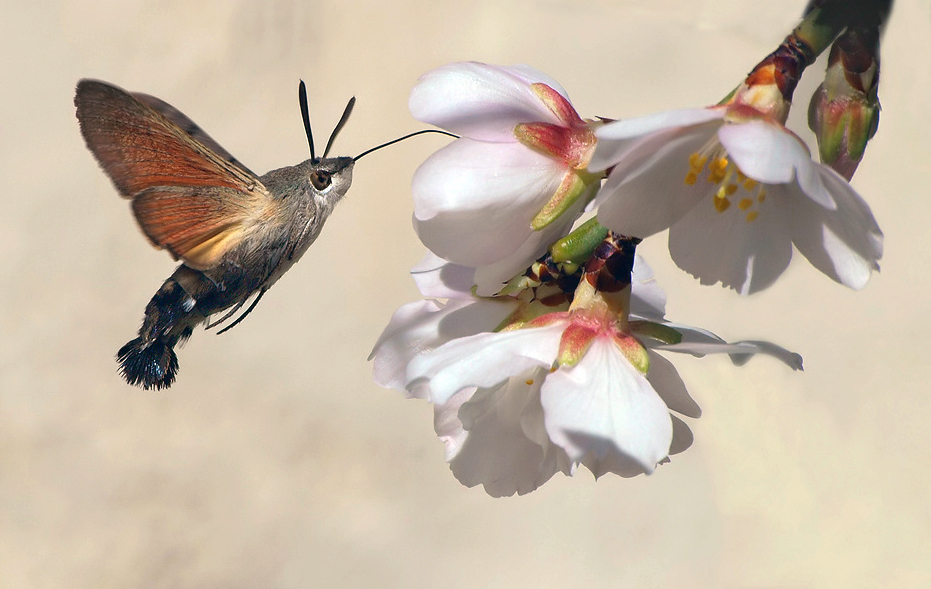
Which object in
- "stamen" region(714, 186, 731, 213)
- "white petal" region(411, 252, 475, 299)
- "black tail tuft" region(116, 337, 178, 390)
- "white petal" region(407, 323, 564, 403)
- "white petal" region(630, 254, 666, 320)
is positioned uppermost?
"stamen" region(714, 186, 731, 213)

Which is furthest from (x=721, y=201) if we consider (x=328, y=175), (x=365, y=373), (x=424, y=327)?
(x=365, y=373)

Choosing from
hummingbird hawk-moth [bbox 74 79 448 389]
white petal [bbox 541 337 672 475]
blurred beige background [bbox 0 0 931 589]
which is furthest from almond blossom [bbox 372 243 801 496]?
blurred beige background [bbox 0 0 931 589]

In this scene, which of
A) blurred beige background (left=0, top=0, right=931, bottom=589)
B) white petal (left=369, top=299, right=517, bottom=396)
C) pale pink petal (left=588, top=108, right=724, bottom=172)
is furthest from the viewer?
blurred beige background (left=0, top=0, right=931, bottom=589)

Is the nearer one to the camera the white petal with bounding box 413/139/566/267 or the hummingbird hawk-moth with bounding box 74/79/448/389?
the white petal with bounding box 413/139/566/267

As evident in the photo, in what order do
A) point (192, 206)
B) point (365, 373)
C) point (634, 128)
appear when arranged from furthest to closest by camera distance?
point (365, 373) < point (192, 206) < point (634, 128)

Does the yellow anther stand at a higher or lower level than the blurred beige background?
higher

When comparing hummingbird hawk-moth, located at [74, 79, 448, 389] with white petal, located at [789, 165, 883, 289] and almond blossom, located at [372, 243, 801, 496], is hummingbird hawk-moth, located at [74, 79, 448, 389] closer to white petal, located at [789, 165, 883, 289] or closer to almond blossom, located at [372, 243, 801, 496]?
almond blossom, located at [372, 243, 801, 496]

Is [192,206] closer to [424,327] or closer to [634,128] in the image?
[424,327]
